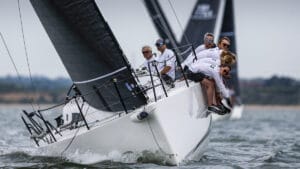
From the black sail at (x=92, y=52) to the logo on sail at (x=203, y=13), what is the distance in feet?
61.9

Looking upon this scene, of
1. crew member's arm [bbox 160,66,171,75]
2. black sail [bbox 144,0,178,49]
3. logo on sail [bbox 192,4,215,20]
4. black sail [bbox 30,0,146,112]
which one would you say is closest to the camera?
black sail [bbox 30,0,146,112]

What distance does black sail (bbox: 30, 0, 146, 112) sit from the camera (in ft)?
35.0

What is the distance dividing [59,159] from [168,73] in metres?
2.12

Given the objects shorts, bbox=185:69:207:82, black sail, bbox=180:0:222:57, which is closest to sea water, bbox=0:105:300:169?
shorts, bbox=185:69:207:82

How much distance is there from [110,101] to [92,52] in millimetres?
737

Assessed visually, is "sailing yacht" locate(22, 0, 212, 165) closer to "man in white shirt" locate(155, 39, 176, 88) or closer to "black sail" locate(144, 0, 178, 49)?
"man in white shirt" locate(155, 39, 176, 88)

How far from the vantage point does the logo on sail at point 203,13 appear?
30.0m

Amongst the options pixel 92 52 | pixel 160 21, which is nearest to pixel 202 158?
pixel 92 52

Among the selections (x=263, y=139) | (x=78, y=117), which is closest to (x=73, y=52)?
(x=78, y=117)

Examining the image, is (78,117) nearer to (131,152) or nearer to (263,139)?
(131,152)

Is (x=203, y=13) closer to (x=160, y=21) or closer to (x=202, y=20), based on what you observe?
(x=202, y=20)

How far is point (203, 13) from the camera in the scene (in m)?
30.1

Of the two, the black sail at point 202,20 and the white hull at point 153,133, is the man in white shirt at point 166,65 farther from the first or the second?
the black sail at point 202,20

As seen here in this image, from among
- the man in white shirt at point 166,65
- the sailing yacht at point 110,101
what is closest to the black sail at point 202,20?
the man in white shirt at point 166,65
